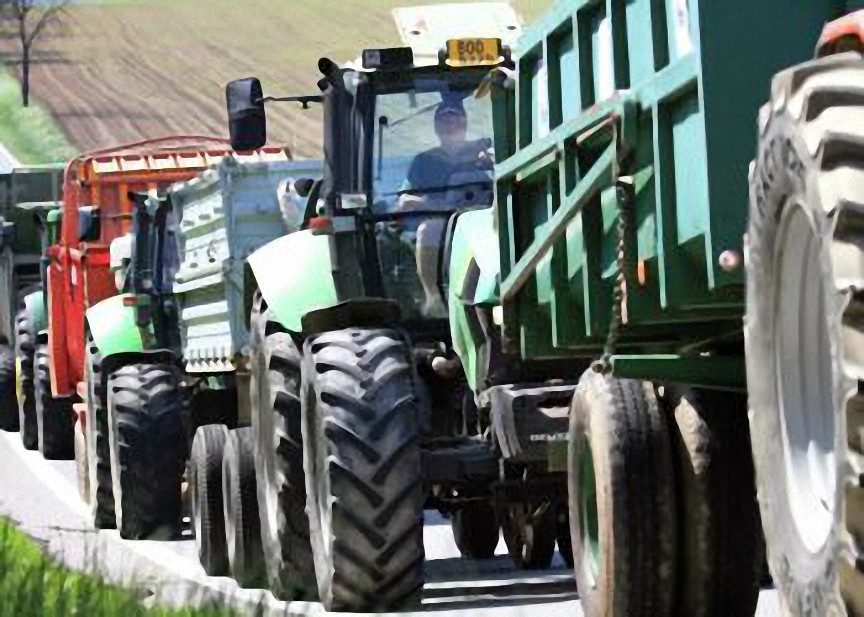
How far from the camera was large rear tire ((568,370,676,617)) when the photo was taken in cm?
932

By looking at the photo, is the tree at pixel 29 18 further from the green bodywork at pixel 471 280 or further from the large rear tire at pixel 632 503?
the large rear tire at pixel 632 503

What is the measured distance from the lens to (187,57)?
90.1 meters

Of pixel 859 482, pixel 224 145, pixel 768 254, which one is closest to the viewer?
pixel 859 482

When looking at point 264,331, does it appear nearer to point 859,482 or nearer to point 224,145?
point 859,482

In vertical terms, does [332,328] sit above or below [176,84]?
below

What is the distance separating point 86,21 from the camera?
10119 centimetres

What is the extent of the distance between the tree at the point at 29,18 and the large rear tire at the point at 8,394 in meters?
60.5

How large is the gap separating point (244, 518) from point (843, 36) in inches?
343

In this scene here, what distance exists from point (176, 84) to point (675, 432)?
256 feet

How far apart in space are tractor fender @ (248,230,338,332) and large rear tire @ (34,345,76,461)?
11.9 m

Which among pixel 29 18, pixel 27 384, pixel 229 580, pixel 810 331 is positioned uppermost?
pixel 29 18

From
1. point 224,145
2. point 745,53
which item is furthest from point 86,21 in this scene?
point 745,53

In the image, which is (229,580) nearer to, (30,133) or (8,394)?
(8,394)

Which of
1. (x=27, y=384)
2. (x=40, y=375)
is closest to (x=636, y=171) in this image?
(x=40, y=375)
